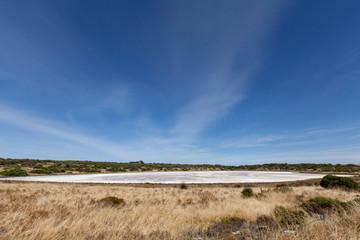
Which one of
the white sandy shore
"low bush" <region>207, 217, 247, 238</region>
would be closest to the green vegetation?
the white sandy shore

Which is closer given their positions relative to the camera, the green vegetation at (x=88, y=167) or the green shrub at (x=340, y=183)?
the green shrub at (x=340, y=183)

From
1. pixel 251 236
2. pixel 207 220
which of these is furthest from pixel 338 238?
pixel 207 220

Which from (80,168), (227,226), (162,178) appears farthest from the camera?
(80,168)

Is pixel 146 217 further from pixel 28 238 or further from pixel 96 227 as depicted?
pixel 28 238

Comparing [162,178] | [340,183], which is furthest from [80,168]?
[340,183]

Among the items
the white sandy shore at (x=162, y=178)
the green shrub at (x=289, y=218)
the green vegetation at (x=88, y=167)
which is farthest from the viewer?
the green vegetation at (x=88, y=167)

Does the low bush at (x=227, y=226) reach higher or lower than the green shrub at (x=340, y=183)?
lower

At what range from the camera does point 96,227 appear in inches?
192

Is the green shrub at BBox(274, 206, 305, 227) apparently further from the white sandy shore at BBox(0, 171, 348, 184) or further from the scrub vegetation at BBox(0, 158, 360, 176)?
the scrub vegetation at BBox(0, 158, 360, 176)

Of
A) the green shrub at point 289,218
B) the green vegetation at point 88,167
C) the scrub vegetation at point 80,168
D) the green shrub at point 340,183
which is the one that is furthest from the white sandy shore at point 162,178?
the green shrub at point 289,218

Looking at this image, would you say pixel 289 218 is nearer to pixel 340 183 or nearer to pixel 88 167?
pixel 340 183

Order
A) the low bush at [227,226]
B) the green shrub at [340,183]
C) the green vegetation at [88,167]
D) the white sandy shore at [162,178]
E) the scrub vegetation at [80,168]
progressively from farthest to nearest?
1. the green vegetation at [88,167]
2. the scrub vegetation at [80,168]
3. the white sandy shore at [162,178]
4. the green shrub at [340,183]
5. the low bush at [227,226]

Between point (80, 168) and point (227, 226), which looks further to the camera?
point (80, 168)

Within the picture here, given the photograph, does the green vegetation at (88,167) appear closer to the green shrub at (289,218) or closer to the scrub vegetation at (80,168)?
the scrub vegetation at (80,168)
